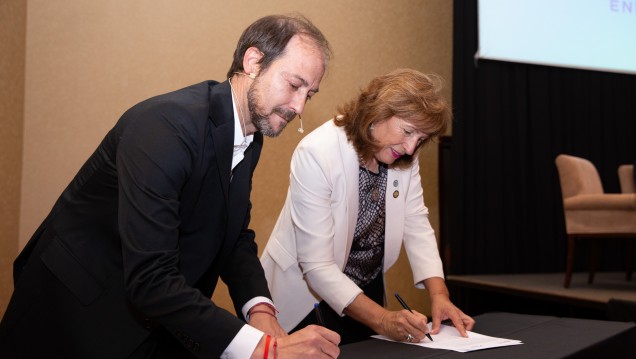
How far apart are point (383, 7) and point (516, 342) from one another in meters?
4.23

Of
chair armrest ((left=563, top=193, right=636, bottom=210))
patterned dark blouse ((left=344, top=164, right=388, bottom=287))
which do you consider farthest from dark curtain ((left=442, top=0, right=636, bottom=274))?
patterned dark blouse ((left=344, top=164, right=388, bottom=287))

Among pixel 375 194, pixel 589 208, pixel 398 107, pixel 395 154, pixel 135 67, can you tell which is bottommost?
pixel 589 208

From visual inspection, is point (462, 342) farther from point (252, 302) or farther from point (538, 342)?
point (252, 302)

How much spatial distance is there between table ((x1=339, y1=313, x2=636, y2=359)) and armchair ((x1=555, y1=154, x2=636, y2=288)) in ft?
7.76

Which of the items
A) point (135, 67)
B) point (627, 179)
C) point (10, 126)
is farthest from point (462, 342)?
point (627, 179)

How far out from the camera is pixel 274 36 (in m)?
1.28

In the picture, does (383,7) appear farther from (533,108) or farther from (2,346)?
(2,346)

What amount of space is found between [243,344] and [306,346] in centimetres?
10

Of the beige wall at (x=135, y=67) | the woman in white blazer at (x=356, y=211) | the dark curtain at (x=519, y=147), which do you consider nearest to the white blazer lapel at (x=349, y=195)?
the woman in white blazer at (x=356, y=211)

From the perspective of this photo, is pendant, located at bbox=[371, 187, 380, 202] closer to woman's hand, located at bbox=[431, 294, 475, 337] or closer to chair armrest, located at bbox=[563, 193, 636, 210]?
woman's hand, located at bbox=[431, 294, 475, 337]

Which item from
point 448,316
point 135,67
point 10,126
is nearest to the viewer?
point 448,316

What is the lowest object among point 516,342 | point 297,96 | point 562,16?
point 516,342

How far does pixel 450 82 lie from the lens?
17.8ft

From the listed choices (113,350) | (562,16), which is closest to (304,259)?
(113,350)
